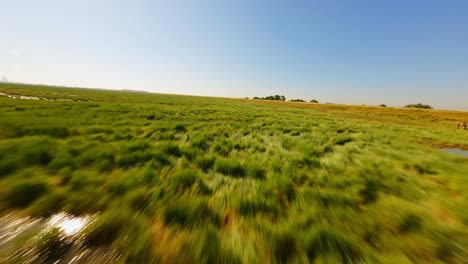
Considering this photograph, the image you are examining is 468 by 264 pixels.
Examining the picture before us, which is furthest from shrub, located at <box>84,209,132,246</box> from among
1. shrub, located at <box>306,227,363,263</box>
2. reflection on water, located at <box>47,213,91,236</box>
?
shrub, located at <box>306,227,363,263</box>

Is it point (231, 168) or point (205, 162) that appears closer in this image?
point (231, 168)

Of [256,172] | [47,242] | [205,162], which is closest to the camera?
[47,242]

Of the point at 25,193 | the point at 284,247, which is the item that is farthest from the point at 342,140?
the point at 25,193

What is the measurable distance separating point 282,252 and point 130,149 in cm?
545

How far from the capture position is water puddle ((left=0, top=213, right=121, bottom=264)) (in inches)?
86.8

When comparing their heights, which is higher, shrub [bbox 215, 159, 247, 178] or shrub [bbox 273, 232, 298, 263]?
shrub [bbox 273, 232, 298, 263]

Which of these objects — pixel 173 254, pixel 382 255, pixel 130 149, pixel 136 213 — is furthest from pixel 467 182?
pixel 130 149

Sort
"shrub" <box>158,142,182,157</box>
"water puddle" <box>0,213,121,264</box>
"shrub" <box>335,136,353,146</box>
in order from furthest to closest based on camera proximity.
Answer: "shrub" <box>335,136,353,146</box>
"shrub" <box>158,142,182,157</box>
"water puddle" <box>0,213,121,264</box>

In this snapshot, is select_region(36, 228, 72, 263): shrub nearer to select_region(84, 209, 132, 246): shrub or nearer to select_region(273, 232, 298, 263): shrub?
select_region(84, 209, 132, 246): shrub

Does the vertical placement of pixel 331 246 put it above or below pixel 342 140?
above

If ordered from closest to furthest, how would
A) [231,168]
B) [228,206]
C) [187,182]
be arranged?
[228,206], [187,182], [231,168]

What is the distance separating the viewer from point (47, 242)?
7.77 feet

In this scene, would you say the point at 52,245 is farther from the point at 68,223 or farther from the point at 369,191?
the point at 369,191

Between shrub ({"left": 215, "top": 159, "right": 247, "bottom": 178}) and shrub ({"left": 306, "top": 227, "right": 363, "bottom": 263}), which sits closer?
shrub ({"left": 306, "top": 227, "right": 363, "bottom": 263})
